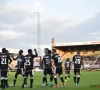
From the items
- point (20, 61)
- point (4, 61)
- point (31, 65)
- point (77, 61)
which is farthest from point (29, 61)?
point (77, 61)

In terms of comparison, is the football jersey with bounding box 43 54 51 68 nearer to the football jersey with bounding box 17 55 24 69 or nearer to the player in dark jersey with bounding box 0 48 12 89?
the football jersey with bounding box 17 55 24 69

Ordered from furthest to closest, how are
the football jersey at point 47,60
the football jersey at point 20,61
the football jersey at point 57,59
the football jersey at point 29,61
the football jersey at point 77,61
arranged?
the football jersey at point 77,61, the football jersey at point 20,61, the football jersey at point 57,59, the football jersey at point 47,60, the football jersey at point 29,61

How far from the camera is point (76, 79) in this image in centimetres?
2250

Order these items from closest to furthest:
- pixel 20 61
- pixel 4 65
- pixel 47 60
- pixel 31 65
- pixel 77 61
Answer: pixel 4 65
pixel 31 65
pixel 47 60
pixel 20 61
pixel 77 61

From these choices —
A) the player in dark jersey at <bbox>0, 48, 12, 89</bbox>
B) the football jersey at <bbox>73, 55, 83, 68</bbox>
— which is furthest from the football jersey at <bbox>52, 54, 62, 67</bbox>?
the player in dark jersey at <bbox>0, 48, 12, 89</bbox>

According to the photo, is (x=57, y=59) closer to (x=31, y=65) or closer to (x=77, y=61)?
(x=77, y=61)

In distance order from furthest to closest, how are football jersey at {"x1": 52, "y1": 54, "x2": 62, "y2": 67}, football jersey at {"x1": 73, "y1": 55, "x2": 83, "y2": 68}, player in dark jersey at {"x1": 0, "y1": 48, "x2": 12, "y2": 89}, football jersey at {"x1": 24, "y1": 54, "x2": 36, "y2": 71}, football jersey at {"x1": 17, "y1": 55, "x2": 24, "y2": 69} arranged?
football jersey at {"x1": 73, "y1": 55, "x2": 83, "y2": 68} < football jersey at {"x1": 17, "y1": 55, "x2": 24, "y2": 69} < football jersey at {"x1": 52, "y1": 54, "x2": 62, "y2": 67} < football jersey at {"x1": 24, "y1": 54, "x2": 36, "y2": 71} < player in dark jersey at {"x1": 0, "y1": 48, "x2": 12, "y2": 89}

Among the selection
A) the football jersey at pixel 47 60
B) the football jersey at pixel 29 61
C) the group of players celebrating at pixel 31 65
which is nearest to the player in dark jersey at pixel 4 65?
the group of players celebrating at pixel 31 65

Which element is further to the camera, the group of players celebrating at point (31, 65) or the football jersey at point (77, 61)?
the football jersey at point (77, 61)

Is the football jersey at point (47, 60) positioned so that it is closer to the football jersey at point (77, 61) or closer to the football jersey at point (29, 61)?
the football jersey at point (29, 61)

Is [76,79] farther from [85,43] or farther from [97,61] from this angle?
[85,43]

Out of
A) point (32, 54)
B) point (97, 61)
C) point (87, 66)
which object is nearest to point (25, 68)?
point (32, 54)

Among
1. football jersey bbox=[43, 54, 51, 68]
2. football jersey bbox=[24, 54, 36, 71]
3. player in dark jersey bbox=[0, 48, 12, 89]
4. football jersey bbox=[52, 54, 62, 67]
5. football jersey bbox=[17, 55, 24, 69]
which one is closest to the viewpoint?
player in dark jersey bbox=[0, 48, 12, 89]

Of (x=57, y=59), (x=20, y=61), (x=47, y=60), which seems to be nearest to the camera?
(x=47, y=60)
